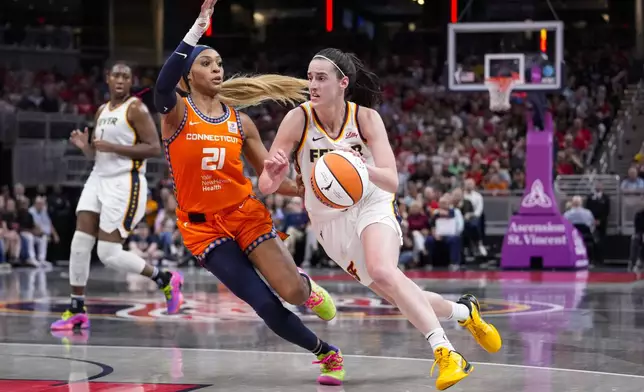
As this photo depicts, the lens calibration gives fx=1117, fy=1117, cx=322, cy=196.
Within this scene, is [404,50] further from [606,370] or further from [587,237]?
[606,370]

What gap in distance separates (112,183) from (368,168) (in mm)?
3867

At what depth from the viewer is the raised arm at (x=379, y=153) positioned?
6117 millimetres

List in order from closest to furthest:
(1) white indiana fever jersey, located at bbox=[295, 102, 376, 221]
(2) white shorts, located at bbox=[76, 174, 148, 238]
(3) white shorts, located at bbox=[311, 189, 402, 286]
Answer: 1. (3) white shorts, located at bbox=[311, 189, 402, 286]
2. (1) white indiana fever jersey, located at bbox=[295, 102, 376, 221]
3. (2) white shorts, located at bbox=[76, 174, 148, 238]

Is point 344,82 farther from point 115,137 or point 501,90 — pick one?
point 501,90

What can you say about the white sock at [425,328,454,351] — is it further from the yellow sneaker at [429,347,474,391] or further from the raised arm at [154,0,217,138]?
the raised arm at [154,0,217,138]

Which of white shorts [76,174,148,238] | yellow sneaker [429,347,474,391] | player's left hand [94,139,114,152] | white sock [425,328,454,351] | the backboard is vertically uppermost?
the backboard

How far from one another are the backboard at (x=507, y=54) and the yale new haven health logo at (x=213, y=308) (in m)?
6.14

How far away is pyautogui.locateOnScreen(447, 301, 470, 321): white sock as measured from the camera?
21.7ft

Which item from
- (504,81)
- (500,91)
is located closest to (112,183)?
(500,91)

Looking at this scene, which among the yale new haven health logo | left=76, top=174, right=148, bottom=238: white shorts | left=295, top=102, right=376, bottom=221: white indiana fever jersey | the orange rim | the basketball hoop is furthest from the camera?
the orange rim

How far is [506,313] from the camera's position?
1034 centimetres

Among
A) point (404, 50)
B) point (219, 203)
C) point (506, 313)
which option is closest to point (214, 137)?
point (219, 203)

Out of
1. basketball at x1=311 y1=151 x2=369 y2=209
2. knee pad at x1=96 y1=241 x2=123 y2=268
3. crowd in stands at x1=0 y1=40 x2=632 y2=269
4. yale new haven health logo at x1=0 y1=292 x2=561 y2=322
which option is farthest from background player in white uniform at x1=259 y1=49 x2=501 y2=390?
crowd in stands at x1=0 y1=40 x2=632 y2=269

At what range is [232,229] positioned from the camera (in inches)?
261
